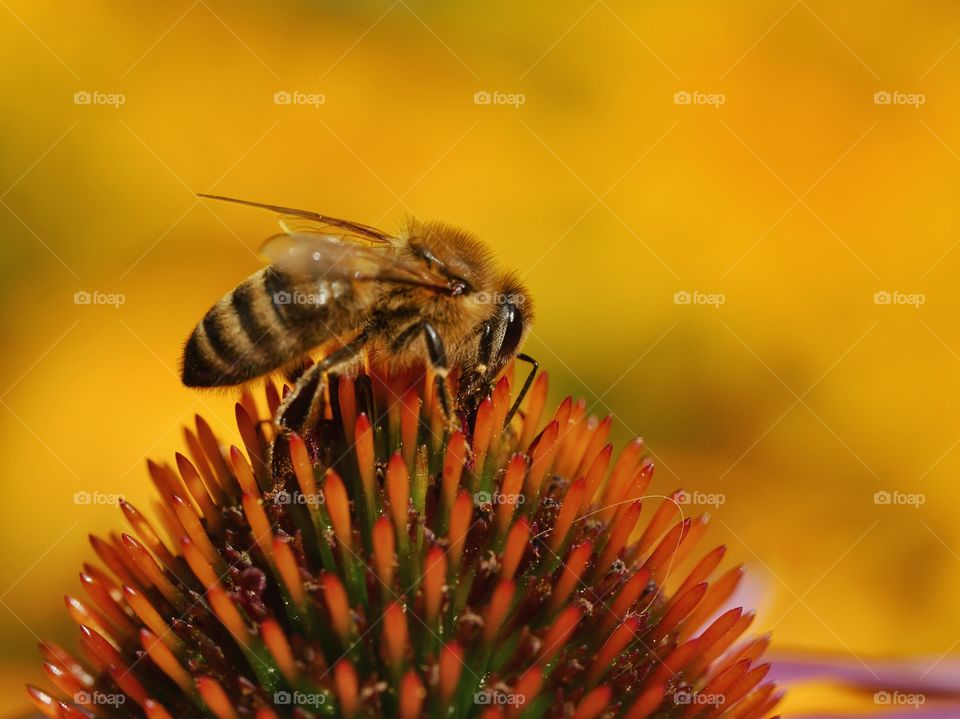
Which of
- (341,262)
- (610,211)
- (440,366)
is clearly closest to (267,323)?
(341,262)

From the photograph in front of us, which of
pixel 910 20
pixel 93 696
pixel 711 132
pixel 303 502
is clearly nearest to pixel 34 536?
pixel 93 696

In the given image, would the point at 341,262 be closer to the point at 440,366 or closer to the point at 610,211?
the point at 440,366

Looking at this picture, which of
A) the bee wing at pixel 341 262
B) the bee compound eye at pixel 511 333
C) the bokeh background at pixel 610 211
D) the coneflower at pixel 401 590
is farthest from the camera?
the bokeh background at pixel 610 211

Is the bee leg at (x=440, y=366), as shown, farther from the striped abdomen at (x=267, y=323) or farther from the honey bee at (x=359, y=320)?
the striped abdomen at (x=267, y=323)

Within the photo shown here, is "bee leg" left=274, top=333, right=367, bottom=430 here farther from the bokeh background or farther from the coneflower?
the bokeh background

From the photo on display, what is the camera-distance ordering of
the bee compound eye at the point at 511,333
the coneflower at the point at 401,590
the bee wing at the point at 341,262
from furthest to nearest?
the bee compound eye at the point at 511,333 < the bee wing at the point at 341,262 < the coneflower at the point at 401,590

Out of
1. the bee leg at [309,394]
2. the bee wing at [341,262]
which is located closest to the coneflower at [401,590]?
the bee leg at [309,394]
